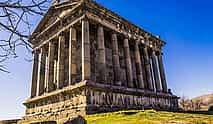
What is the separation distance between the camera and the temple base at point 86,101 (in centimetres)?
1506

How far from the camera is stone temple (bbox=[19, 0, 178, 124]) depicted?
16219mm

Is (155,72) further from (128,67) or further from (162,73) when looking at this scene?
(128,67)

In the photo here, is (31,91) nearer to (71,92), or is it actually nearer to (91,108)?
(71,92)

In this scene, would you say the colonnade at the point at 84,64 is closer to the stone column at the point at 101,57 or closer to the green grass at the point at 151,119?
the stone column at the point at 101,57

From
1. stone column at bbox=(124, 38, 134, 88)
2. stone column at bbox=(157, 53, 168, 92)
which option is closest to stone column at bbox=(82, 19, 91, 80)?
stone column at bbox=(124, 38, 134, 88)

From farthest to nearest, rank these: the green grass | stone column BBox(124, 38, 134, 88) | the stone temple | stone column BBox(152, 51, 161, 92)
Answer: stone column BBox(152, 51, 161, 92), stone column BBox(124, 38, 134, 88), the stone temple, the green grass

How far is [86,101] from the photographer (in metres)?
14.8

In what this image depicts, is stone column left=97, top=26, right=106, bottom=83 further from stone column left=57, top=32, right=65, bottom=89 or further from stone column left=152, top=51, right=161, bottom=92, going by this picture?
stone column left=152, top=51, right=161, bottom=92

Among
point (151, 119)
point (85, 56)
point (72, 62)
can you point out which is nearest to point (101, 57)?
point (85, 56)

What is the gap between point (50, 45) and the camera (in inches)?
931

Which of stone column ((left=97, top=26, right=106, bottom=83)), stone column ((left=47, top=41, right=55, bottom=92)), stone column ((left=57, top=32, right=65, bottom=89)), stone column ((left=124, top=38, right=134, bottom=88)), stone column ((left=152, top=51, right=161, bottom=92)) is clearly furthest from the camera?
stone column ((left=152, top=51, right=161, bottom=92))

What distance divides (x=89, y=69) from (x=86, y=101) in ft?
10.3

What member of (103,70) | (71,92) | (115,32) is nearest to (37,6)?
(71,92)

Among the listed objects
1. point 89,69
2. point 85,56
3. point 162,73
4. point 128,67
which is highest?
point 85,56
